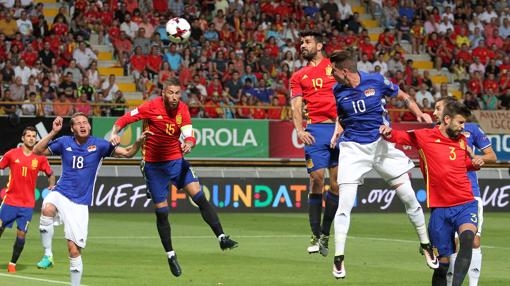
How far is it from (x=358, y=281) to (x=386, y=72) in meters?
21.3

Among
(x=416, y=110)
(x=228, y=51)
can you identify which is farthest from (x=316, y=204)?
(x=228, y=51)

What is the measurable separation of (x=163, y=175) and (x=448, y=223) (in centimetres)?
486

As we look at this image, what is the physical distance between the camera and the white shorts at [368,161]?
14.3 m

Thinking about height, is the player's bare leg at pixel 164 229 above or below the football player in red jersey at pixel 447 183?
below

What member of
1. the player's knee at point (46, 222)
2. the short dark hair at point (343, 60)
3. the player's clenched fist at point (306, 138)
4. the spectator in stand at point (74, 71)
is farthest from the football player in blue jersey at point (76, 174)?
the spectator in stand at point (74, 71)

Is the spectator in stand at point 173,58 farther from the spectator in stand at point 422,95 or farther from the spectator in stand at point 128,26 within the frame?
the spectator in stand at point 422,95

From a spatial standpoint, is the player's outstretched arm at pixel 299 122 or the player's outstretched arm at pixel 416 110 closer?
the player's outstretched arm at pixel 416 110

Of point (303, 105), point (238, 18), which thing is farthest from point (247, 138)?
point (303, 105)

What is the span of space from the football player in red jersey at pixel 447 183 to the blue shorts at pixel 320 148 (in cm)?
340

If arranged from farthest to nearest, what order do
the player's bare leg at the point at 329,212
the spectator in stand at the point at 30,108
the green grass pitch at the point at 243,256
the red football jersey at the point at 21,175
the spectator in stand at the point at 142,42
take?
1. the spectator in stand at the point at 142,42
2. the spectator in stand at the point at 30,108
3. the red football jersey at the point at 21,175
4. the player's bare leg at the point at 329,212
5. the green grass pitch at the point at 243,256

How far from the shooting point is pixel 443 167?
41.3 ft

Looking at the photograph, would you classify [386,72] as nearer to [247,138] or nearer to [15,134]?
[247,138]

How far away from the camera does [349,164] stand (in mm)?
14273

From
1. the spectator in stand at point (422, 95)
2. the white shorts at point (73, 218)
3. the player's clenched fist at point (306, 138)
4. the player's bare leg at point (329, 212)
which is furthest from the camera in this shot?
the spectator in stand at point (422, 95)
